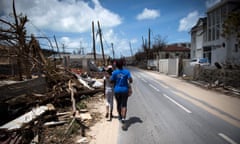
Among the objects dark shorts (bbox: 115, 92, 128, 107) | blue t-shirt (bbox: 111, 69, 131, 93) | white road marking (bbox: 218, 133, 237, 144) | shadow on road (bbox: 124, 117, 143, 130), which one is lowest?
white road marking (bbox: 218, 133, 237, 144)

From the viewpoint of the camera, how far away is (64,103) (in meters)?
8.27

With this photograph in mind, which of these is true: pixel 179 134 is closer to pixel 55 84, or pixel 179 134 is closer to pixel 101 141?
pixel 101 141

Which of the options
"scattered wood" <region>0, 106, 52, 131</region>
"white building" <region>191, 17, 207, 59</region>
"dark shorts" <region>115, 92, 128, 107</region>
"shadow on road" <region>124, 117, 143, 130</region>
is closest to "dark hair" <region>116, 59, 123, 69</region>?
"dark shorts" <region>115, 92, 128, 107</region>

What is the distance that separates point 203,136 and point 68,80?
771 cm

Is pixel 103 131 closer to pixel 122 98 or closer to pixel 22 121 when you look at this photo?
pixel 122 98

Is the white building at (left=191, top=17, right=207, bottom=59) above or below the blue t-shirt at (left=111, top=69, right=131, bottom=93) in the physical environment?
above

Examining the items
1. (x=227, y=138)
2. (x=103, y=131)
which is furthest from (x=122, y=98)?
(x=227, y=138)

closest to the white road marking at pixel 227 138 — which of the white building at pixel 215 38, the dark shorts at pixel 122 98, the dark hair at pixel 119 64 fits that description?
the dark shorts at pixel 122 98

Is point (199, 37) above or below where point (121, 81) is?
above

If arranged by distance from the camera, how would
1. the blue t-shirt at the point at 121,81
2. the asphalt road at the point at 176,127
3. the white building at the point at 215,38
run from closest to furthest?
the asphalt road at the point at 176,127 → the blue t-shirt at the point at 121,81 → the white building at the point at 215,38

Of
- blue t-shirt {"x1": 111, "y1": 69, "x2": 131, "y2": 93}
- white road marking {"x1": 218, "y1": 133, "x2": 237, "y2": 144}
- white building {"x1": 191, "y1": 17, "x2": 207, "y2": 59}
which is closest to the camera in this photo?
white road marking {"x1": 218, "y1": 133, "x2": 237, "y2": 144}

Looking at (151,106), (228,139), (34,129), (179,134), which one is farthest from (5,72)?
(228,139)

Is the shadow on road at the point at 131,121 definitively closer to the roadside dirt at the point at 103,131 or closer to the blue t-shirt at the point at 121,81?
the roadside dirt at the point at 103,131

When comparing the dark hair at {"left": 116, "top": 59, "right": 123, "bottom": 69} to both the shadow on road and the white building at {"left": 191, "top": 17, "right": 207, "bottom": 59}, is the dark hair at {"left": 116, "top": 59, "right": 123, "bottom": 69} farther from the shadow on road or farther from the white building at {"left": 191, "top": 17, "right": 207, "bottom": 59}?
the white building at {"left": 191, "top": 17, "right": 207, "bottom": 59}
